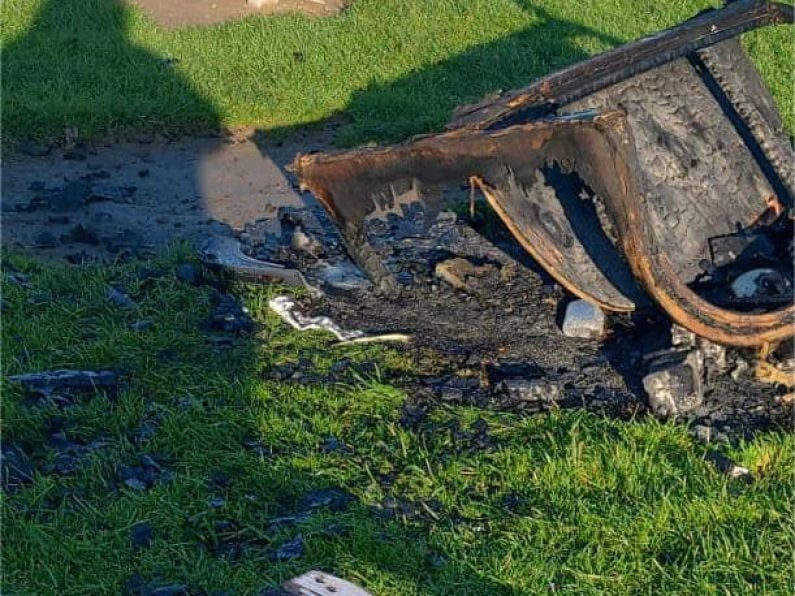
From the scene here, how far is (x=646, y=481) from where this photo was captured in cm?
358

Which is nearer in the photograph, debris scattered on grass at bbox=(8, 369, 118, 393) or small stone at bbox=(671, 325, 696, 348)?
small stone at bbox=(671, 325, 696, 348)

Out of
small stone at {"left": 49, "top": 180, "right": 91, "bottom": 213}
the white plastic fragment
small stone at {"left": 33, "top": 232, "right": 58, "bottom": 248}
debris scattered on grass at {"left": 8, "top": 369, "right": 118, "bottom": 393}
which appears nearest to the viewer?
the white plastic fragment

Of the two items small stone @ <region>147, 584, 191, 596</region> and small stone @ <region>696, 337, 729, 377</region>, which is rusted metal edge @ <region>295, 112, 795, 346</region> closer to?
small stone @ <region>696, 337, 729, 377</region>

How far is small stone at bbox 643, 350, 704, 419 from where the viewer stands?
13.1 ft

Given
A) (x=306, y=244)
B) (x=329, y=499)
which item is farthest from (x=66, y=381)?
(x=306, y=244)

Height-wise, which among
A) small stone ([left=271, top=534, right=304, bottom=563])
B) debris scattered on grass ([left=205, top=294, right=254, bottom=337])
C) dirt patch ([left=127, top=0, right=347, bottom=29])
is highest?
dirt patch ([left=127, top=0, right=347, bottom=29])

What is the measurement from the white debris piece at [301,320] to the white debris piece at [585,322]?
93cm

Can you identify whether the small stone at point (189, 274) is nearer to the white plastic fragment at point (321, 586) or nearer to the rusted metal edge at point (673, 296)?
the rusted metal edge at point (673, 296)

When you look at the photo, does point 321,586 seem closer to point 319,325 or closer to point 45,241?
point 319,325

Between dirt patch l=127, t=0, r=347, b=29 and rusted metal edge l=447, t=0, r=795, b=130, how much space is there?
575 cm

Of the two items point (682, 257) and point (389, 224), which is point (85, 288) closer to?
point (389, 224)

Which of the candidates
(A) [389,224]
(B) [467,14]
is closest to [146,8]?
(B) [467,14]

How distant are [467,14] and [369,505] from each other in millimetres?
7016

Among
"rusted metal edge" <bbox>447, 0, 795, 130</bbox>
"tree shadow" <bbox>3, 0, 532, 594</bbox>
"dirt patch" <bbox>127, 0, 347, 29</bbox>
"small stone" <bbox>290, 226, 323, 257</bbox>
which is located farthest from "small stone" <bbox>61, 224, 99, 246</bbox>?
"dirt patch" <bbox>127, 0, 347, 29</bbox>
